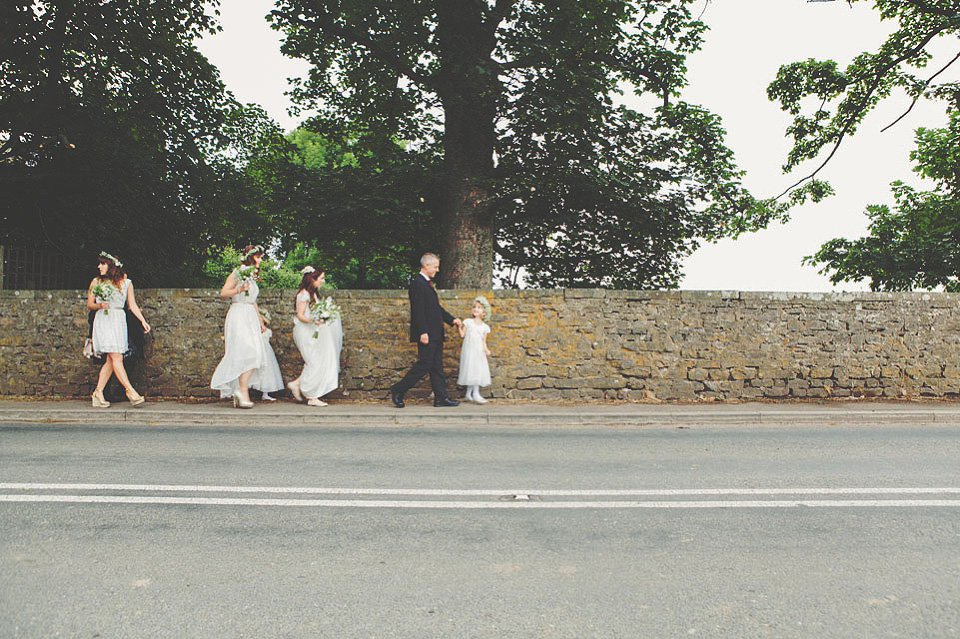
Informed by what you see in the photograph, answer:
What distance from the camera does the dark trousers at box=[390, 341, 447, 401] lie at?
33.9 ft

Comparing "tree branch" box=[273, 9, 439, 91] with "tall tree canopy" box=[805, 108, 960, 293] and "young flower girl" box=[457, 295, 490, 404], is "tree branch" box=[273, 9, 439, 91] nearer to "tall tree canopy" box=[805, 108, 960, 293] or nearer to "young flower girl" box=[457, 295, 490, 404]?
"young flower girl" box=[457, 295, 490, 404]

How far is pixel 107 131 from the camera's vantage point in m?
17.4

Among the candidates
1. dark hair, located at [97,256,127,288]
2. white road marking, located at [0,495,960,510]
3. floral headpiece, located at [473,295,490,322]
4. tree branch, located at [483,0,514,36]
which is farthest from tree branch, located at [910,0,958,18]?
dark hair, located at [97,256,127,288]

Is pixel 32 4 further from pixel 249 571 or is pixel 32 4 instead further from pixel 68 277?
pixel 249 571

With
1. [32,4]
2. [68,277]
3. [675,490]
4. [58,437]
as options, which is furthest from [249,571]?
[32,4]

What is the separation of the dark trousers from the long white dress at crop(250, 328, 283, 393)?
A: 1934 mm

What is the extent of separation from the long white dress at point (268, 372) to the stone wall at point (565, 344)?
0.63m

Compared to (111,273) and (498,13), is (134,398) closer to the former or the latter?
(111,273)

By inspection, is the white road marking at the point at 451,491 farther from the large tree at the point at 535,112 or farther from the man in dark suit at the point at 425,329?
the large tree at the point at 535,112

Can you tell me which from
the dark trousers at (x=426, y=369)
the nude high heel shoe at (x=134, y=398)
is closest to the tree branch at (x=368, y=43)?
the dark trousers at (x=426, y=369)

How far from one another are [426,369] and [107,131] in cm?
1210

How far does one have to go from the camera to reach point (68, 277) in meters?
14.9

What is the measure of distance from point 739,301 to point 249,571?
33.0 feet

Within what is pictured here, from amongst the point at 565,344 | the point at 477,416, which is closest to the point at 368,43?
the point at 565,344
